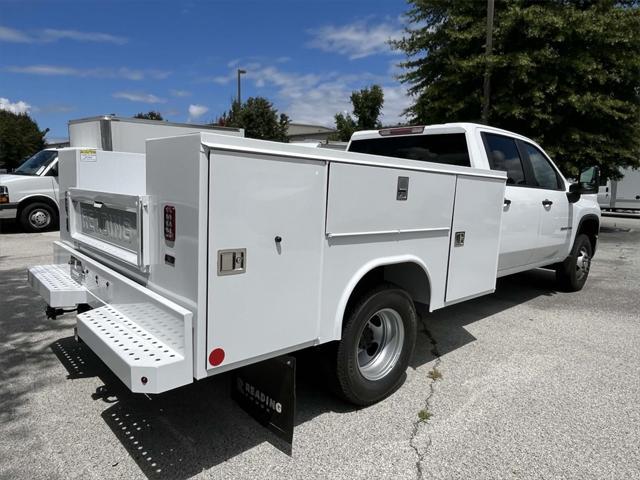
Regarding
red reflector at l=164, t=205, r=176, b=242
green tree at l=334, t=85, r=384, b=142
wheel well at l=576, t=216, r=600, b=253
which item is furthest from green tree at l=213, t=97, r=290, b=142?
red reflector at l=164, t=205, r=176, b=242

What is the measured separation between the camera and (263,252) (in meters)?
2.44

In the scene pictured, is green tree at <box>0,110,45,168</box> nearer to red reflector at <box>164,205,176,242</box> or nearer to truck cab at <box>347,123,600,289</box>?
truck cab at <box>347,123,600,289</box>

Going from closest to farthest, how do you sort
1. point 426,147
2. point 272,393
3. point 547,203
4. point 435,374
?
1. point 272,393
2. point 435,374
3. point 426,147
4. point 547,203

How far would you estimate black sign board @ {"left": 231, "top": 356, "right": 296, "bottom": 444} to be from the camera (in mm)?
2582

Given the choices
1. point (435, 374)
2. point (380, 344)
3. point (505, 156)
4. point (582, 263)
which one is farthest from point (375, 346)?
point (582, 263)

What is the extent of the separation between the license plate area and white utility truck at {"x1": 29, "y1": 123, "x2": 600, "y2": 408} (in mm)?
14

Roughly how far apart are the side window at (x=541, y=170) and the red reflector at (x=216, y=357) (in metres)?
4.38

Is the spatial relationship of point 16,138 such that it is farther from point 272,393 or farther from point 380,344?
point 272,393

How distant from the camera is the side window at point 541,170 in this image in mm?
5445

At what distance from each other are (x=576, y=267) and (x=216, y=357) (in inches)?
242

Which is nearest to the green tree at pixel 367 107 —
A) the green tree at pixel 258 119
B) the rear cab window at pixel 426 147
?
the green tree at pixel 258 119

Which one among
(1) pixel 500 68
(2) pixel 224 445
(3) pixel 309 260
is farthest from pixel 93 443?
(1) pixel 500 68

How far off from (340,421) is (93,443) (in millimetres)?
1533

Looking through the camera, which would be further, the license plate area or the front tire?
the front tire
